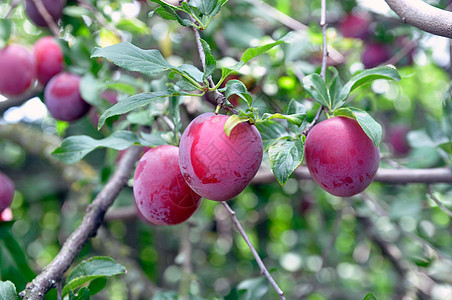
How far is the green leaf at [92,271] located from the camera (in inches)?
31.7

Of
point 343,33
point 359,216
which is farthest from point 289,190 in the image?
point 343,33

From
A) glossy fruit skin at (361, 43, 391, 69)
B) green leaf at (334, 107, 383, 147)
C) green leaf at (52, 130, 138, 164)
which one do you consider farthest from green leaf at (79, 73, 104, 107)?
glossy fruit skin at (361, 43, 391, 69)

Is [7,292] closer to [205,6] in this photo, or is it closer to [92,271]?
[92,271]

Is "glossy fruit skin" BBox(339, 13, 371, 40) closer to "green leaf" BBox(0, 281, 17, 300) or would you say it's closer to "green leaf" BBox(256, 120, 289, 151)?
"green leaf" BBox(256, 120, 289, 151)

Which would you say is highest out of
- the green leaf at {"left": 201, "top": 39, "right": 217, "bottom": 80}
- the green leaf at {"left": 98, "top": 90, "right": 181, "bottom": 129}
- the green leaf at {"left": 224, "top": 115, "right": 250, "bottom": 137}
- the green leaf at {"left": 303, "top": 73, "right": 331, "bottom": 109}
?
the green leaf at {"left": 201, "top": 39, "right": 217, "bottom": 80}

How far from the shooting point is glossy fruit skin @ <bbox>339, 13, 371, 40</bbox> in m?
1.90

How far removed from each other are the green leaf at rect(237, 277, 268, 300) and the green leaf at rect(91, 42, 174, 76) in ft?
2.28

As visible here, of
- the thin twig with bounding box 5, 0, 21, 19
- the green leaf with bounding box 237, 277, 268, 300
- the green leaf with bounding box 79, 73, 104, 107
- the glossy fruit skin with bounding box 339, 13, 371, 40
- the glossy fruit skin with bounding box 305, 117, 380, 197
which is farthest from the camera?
the glossy fruit skin with bounding box 339, 13, 371, 40

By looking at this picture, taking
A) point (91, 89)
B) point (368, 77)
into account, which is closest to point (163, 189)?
point (368, 77)

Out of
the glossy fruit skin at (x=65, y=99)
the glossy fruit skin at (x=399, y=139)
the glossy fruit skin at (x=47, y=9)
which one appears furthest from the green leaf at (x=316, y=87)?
the glossy fruit skin at (x=399, y=139)

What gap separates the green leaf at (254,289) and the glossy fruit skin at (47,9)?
1196 mm

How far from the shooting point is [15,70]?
1.47 meters

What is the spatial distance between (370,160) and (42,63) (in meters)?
1.27

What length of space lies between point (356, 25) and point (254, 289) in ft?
4.55
